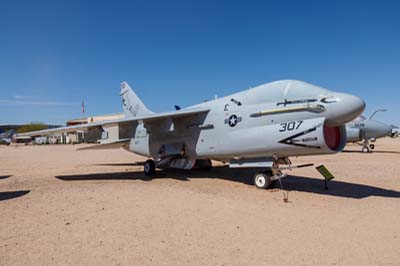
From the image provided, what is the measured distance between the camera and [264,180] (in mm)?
8148

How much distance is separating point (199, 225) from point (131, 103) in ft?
37.6

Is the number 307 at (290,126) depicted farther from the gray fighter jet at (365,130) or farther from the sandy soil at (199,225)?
the gray fighter jet at (365,130)

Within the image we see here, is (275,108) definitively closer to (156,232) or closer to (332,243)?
(332,243)

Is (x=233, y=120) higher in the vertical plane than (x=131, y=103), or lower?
lower

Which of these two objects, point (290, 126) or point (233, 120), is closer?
point (290, 126)

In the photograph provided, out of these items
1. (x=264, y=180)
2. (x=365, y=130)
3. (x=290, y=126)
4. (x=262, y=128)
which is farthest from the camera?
(x=365, y=130)

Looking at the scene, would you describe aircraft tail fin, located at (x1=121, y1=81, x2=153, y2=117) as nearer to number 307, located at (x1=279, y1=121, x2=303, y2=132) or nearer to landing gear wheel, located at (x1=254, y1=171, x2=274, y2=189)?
landing gear wheel, located at (x1=254, y1=171, x2=274, y2=189)

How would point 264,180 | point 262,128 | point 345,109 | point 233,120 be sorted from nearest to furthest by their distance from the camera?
point 345,109 < point 262,128 < point 264,180 < point 233,120

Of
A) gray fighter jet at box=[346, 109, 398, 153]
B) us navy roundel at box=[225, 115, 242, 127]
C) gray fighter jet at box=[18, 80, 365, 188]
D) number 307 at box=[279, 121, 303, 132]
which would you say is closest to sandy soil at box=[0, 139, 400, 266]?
gray fighter jet at box=[18, 80, 365, 188]

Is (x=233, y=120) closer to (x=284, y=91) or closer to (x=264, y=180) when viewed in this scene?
(x=284, y=91)

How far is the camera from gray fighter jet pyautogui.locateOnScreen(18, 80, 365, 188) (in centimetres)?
692

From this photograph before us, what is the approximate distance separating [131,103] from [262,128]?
365 inches

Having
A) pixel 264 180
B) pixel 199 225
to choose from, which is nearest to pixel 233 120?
pixel 264 180

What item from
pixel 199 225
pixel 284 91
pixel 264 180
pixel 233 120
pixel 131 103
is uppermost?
pixel 131 103
